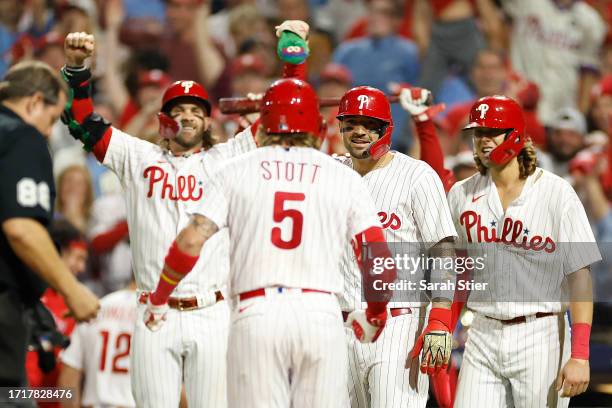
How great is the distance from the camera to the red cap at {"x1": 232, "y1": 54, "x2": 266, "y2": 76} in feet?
36.8

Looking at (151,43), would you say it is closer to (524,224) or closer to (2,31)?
(2,31)

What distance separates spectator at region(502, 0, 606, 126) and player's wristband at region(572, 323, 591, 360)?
20.6 feet

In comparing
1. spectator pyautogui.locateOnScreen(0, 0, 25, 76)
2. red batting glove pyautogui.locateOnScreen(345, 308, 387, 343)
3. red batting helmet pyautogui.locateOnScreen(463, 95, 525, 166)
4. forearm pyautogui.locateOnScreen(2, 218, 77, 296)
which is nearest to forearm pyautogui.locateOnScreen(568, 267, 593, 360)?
red batting helmet pyautogui.locateOnScreen(463, 95, 525, 166)

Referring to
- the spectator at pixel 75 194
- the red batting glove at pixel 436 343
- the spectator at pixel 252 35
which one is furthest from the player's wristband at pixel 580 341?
the spectator at pixel 252 35

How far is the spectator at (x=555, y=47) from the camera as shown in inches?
480

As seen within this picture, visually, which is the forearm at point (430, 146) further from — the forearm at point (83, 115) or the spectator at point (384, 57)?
the spectator at point (384, 57)

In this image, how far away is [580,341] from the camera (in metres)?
6.02

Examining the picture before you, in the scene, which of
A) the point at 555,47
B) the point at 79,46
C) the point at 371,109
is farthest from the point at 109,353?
the point at 555,47

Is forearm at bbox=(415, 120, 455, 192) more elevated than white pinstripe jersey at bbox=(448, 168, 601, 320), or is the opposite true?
forearm at bbox=(415, 120, 455, 192)

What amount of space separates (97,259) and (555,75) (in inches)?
211

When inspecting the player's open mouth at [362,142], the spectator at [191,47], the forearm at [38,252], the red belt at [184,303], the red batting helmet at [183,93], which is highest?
the spectator at [191,47]

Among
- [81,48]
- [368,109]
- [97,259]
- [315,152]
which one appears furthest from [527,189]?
[97,259]

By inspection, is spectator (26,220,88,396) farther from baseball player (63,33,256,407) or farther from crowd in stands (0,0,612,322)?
crowd in stands (0,0,612,322)

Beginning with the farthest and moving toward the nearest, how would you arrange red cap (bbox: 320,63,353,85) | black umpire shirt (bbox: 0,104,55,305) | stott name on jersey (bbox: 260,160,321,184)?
1. red cap (bbox: 320,63,353,85)
2. stott name on jersey (bbox: 260,160,321,184)
3. black umpire shirt (bbox: 0,104,55,305)
